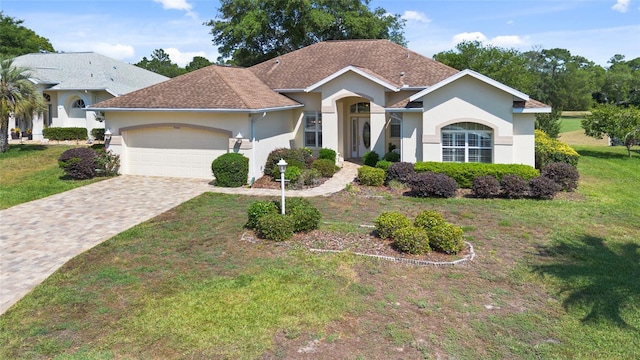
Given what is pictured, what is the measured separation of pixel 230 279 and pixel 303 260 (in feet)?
5.64

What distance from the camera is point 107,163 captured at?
68.0 feet

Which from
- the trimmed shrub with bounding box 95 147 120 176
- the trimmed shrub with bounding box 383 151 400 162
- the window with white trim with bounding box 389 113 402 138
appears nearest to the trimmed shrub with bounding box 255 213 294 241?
the trimmed shrub with bounding box 383 151 400 162

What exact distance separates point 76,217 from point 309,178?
8573mm

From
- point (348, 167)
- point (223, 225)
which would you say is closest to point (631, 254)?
point (223, 225)

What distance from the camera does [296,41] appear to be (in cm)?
3856

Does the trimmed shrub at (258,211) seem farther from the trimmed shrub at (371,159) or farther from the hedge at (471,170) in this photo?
the trimmed shrub at (371,159)

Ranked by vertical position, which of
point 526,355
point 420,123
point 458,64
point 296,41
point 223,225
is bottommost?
point 526,355

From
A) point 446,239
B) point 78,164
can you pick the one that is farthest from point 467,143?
point 78,164

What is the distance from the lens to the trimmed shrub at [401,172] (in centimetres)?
1831

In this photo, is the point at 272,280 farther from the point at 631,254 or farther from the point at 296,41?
the point at 296,41

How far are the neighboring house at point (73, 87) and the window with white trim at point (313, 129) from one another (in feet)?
45.2

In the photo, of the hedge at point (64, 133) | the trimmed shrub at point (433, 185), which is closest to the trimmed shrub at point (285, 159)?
the trimmed shrub at point (433, 185)

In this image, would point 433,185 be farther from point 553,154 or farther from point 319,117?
point 319,117

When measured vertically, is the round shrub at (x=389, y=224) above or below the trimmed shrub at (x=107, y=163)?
below
